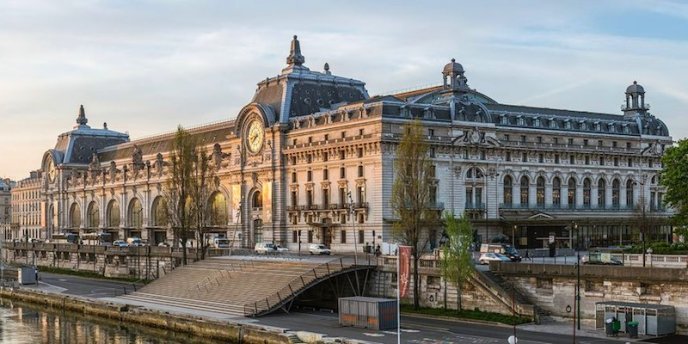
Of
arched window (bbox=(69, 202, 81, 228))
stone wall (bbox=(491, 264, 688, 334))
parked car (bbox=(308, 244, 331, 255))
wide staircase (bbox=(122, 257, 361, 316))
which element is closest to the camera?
stone wall (bbox=(491, 264, 688, 334))

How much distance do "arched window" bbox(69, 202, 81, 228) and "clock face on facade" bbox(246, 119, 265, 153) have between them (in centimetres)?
7068

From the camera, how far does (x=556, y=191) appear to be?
430 feet

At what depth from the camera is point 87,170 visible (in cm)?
19700

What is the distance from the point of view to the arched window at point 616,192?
13800cm

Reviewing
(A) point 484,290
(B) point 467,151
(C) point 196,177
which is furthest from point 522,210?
(A) point 484,290

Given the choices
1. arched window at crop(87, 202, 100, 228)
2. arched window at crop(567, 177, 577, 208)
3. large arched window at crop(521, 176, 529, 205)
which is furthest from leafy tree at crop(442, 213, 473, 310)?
arched window at crop(87, 202, 100, 228)

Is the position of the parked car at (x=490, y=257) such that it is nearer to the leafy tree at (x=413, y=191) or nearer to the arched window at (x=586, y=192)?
the leafy tree at (x=413, y=191)

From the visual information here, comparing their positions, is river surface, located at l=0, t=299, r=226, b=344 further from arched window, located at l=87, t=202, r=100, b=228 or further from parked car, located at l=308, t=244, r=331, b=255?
arched window, located at l=87, t=202, r=100, b=228

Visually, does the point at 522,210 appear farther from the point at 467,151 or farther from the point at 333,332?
the point at 333,332

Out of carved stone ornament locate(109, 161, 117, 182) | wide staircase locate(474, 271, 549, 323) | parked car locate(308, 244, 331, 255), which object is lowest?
wide staircase locate(474, 271, 549, 323)

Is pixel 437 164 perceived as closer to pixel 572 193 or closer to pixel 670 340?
pixel 572 193

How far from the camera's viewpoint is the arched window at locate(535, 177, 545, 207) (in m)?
129

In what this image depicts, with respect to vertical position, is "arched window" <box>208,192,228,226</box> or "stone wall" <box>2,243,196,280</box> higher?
"arched window" <box>208,192,228,226</box>

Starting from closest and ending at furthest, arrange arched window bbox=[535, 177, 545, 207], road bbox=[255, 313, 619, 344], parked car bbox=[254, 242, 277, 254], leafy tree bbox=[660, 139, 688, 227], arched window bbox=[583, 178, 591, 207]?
road bbox=[255, 313, 619, 344]
leafy tree bbox=[660, 139, 688, 227]
parked car bbox=[254, 242, 277, 254]
arched window bbox=[535, 177, 545, 207]
arched window bbox=[583, 178, 591, 207]
